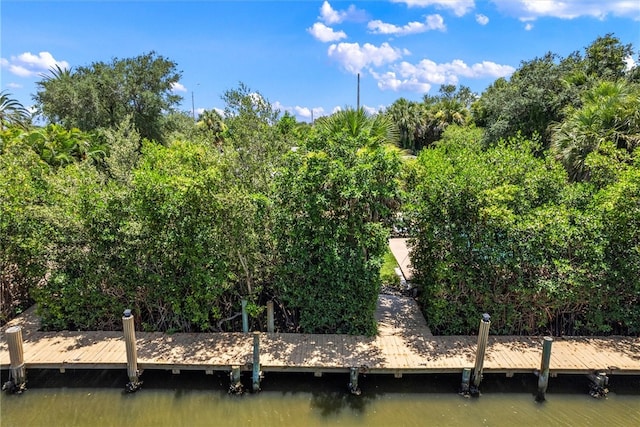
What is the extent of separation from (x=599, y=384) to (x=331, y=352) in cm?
538

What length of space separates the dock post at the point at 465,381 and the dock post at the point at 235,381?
4528 mm

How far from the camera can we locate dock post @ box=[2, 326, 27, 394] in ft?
24.5

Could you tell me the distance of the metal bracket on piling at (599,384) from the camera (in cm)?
758

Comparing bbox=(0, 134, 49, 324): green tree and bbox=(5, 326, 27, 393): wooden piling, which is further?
bbox=(0, 134, 49, 324): green tree

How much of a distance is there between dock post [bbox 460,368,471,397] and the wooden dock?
112 mm

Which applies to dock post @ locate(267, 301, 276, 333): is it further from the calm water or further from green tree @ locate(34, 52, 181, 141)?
green tree @ locate(34, 52, 181, 141)

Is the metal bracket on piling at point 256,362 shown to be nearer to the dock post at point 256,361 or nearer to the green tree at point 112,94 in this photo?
the dock post at point 256,361

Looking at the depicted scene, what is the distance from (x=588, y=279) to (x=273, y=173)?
7302 mm

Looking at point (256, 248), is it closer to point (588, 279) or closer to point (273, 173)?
point (273, 173)

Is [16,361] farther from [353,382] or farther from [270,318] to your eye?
[353,382]

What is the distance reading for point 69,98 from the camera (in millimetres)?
22453

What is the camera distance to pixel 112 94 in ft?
78.6

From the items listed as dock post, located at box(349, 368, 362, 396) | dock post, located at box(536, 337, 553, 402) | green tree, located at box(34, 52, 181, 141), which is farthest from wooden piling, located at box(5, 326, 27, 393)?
green tree, located at box(34, 52, 181, 141)

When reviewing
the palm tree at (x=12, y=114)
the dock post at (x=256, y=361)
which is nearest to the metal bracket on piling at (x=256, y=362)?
the dock post at (x=256, y=361)
